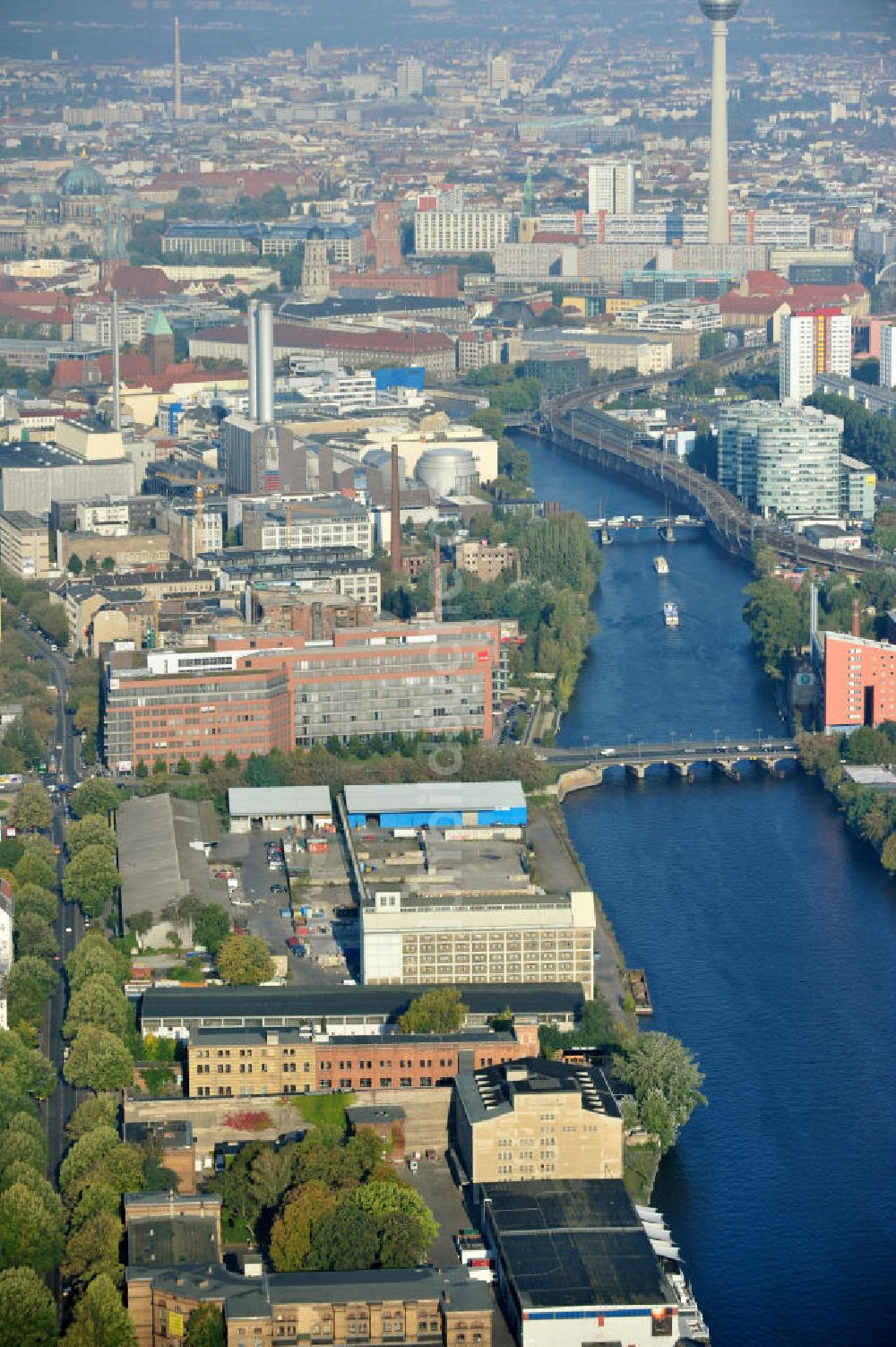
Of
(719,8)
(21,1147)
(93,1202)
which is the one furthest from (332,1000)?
(719,8)

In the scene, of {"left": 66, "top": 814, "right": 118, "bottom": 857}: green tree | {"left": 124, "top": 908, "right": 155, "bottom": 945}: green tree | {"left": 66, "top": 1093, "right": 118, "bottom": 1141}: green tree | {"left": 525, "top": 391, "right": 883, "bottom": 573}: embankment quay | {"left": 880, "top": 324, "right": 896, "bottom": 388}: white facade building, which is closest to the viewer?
{"left": 66, "top": 1093, "right": 118, "bottom": 1141}: green tree

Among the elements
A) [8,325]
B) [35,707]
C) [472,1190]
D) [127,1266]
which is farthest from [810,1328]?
[8,325]

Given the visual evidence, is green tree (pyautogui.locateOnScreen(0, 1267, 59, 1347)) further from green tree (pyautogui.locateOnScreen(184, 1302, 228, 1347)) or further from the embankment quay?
the embankment quay

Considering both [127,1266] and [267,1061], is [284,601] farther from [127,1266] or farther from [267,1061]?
[127,1266]

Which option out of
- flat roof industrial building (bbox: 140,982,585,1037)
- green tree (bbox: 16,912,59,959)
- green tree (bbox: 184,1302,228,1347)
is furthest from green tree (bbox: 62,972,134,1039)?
green tree (bbox: 184,1302,228,1347)

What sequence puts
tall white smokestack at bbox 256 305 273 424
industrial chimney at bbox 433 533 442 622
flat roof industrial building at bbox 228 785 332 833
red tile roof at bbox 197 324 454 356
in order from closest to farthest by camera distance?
1. flat roof industrial building at bbox 228 785 332 833
2. industrial chimney at bbox 433 533 442 622
3. tall white smokestack at bbox 256 305 273 424
4. red tile roof at bbox 197 324 454 356

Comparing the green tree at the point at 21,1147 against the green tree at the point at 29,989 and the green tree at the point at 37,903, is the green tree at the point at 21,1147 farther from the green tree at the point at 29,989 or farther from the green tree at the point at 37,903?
the green tree at the point at 37,903

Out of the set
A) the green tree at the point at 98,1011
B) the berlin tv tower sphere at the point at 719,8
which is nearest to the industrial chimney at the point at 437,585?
the green tree at the point at 98,1011
